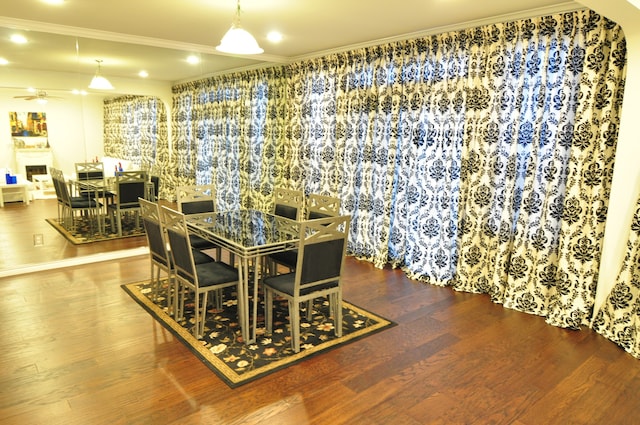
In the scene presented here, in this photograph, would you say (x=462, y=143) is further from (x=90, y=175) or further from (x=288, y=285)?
(x=90, y=175)

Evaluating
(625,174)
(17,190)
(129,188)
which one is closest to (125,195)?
(129,188)

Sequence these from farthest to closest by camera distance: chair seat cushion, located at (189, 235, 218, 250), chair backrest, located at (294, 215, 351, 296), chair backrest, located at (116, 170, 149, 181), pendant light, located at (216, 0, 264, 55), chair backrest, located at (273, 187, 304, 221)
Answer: chair backrest, located at (116, 170, 149, 181), chair backrest, located at (273, 187, 304, 221), chair seat cushion, located at (189, 235, 218, 250), chair backrest, located at (294, 215, 351, 296), pendant light, located at (216, 0, 264, 55)

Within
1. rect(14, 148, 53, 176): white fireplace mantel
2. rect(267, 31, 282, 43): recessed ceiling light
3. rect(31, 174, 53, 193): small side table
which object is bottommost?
rect(31, 174, 53, 193): small side table

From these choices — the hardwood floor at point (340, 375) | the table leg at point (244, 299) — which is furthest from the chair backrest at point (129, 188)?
the table leg at point (244, 299)

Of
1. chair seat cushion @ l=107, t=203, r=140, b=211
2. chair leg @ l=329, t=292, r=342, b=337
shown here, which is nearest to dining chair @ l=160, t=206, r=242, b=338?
chair leg @ l=329, t=292, r=342, b=337

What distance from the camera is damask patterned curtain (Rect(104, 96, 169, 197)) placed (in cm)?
489

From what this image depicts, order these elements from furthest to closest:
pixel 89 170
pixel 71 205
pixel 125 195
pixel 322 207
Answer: pixel 125 195 < pixel 71 205 < pixel 89 170 < pixel 322 207

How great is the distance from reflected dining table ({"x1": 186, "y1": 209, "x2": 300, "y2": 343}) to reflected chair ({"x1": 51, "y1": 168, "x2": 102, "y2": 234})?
2147 mm

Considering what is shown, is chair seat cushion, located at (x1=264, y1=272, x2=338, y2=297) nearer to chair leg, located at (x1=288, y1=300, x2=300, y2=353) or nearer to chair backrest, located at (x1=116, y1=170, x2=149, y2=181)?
chair leg, located at (x1=288, y1=300, x2=300, y2=353)

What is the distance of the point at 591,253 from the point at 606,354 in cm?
76

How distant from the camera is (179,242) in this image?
3.10 m

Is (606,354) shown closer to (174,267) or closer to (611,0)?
(611,0)

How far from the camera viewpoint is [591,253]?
329cm

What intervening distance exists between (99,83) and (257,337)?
354 cm
